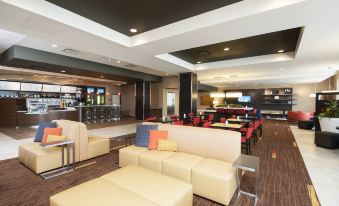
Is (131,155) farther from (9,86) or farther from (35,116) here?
(9,86)

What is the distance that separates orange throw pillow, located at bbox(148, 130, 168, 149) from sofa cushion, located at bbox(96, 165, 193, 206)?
3.63 feet

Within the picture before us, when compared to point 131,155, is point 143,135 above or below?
above

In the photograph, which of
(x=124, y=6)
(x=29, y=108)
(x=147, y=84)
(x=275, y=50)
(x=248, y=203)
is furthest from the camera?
(x=147, y=84)

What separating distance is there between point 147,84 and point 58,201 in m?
10.5

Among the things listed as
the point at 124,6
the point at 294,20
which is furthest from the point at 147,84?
the point at 294,20

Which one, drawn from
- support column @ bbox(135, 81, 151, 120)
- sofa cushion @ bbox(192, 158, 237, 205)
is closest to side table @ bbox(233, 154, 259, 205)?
sofa cushion @ bbox(192, 158, 237, 205)

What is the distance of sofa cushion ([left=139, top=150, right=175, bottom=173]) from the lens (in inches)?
124

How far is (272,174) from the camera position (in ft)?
11.8

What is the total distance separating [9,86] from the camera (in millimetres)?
9938

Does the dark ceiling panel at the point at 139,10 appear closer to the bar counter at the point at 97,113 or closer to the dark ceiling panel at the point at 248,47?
the dark ceiling panel at the point at 248,47

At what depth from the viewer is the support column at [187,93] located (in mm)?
8117

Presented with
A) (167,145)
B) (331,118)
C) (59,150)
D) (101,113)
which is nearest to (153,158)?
(167,145)

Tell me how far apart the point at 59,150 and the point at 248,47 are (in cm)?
582

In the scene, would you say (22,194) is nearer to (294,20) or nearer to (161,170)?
(161,170)
